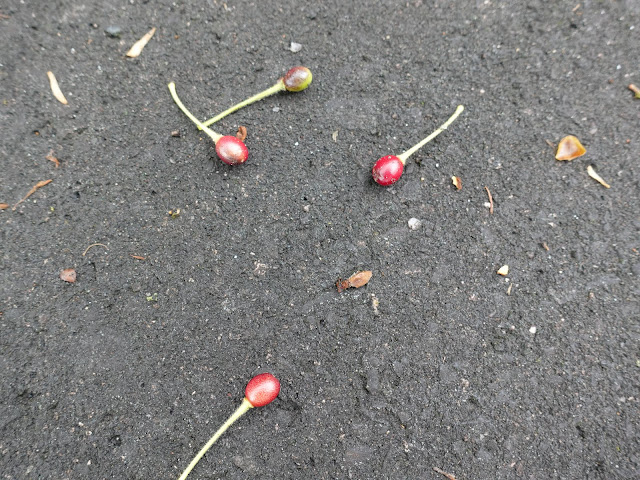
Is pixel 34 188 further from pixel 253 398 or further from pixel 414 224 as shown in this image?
pixel 414 224

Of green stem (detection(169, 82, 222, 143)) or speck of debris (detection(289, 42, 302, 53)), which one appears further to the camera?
speck of debris (detection(289, 42, 302, 53))

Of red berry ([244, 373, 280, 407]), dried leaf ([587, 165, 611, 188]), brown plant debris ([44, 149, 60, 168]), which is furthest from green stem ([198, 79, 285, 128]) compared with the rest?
dried leaf ([587, 165, 611, 188])

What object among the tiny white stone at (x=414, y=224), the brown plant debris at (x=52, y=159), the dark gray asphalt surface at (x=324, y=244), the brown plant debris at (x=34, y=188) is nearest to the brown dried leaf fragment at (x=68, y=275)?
the dark gray asphalt surface at (x=324, y=244)

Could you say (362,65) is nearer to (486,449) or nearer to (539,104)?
(539,104)

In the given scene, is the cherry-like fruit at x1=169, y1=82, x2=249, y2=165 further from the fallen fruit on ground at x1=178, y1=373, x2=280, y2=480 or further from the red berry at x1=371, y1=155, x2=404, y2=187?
the fallen fruit on ground at x1=178, y1=373, x2=280, y2=480

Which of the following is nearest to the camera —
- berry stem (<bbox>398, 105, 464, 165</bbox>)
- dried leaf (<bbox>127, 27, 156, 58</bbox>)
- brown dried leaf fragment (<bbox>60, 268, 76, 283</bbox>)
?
brown dried leaf fragment (<bbox>60, 268, 76, 283</bbox>)

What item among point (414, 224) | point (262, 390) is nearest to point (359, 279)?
point (414, 224)

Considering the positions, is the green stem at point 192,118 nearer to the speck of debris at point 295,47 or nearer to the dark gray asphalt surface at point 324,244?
the dark gray asphalt surface at point 324,244
